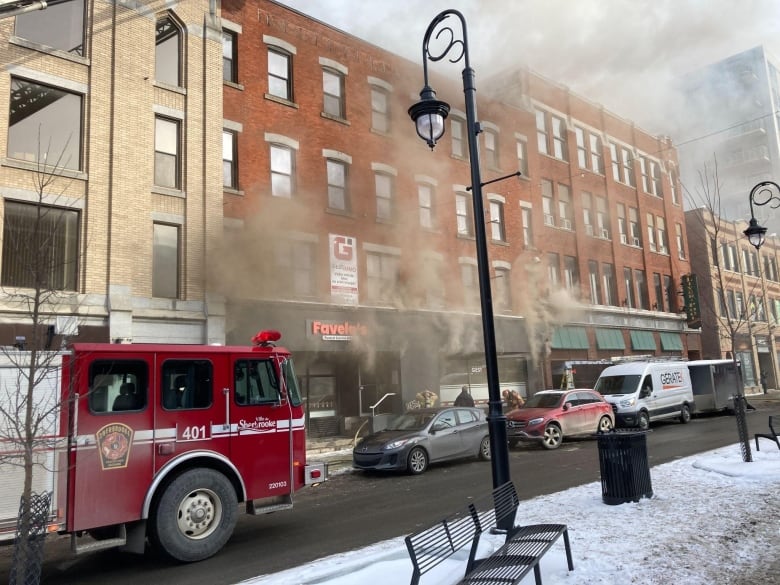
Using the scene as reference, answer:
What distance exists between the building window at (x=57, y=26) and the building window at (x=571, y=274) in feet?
67.0

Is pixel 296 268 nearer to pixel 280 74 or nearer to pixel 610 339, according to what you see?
pixel 280 74

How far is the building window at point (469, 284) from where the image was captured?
22356 millimetres

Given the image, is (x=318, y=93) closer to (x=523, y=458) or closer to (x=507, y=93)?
(x=507, y=93)

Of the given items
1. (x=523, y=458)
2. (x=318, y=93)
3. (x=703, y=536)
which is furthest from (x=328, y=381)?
Answer: (x=703, y=536)

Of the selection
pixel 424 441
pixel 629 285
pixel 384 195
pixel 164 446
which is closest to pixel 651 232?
pixel 629 285

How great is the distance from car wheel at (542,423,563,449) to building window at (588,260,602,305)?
1485 cm

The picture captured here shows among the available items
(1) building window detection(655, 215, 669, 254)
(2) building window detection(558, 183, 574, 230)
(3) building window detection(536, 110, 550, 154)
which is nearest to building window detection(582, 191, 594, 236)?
(2) building window detection(558, 183, 574, 230)

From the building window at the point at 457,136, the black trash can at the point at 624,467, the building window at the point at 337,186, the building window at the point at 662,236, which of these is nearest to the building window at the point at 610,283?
the building window at the point at 662,236

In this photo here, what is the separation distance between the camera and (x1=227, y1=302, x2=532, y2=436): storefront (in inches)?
656

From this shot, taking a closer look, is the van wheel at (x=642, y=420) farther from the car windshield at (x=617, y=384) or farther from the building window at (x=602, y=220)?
the building window at (x=602, y=220)

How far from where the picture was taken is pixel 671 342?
32656 millimetres

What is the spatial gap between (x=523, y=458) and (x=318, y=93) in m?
12.7

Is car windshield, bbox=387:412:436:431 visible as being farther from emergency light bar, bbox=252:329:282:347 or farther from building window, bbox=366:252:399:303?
building window, bbox=366:252:399:303

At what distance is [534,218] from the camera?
26.3 meters
